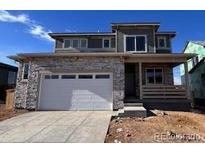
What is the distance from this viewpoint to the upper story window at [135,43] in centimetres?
1522

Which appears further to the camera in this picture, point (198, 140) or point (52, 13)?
point (52, 13)

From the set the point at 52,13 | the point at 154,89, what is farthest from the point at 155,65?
the point at 52,13

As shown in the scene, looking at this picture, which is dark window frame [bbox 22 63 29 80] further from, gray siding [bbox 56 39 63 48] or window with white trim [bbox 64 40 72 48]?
window with white trim [bbox 64 40 72 48]

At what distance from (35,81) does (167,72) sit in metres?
9.76

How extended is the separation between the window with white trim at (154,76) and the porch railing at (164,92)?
7.72 ft

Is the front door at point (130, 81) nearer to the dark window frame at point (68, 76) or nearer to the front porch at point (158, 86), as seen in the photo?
the front porch at point (158, 86)

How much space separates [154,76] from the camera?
14.7 metres

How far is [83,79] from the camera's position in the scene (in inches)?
468

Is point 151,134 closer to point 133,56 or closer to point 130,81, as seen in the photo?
point 133,56

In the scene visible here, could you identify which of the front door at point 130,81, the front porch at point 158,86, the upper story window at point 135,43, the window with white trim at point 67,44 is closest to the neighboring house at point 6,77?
the window with white trim at point 67,44

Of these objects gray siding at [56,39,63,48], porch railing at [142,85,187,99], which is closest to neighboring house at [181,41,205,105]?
porch railing at [142,85,187,99]
